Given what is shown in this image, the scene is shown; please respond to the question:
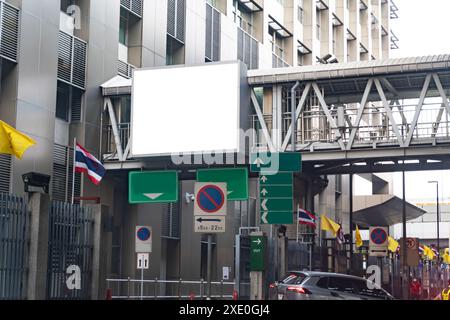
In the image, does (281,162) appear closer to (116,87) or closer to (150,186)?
(150,186)

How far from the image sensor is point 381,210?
206 ft

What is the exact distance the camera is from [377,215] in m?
65.8

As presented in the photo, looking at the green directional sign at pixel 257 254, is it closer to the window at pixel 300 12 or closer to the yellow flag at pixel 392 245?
the yellow flag at pixel 392 245

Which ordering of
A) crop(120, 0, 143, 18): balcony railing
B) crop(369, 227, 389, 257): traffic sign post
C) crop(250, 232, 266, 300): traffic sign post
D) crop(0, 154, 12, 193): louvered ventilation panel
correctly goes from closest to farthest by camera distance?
crop(250, 232, 266, 300): traffic sign post < crop(0, 154, 12, 193): louvered ventilation panel < crop(369, 227, 389, 257): traffic sign post < crop(120, 0, 143, 18): balcony railing

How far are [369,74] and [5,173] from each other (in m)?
13.8

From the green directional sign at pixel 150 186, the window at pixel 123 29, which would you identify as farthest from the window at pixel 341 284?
the window at pixel 123 29

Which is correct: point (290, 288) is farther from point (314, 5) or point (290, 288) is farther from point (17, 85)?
point (314, 5)

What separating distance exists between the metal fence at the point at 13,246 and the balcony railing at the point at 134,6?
18822 mm

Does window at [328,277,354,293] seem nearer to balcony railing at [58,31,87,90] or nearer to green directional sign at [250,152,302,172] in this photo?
green directional sign at [250,152,302,172]

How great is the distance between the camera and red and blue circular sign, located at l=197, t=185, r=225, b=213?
1694 cm

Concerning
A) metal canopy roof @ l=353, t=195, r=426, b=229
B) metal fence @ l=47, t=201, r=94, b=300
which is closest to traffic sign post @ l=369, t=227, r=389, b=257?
metal fence @ l=47, t=201, r=94, b=300

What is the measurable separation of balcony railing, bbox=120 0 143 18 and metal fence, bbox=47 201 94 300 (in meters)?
16.6

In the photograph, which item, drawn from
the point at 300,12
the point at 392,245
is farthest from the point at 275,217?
the point at 300,12
